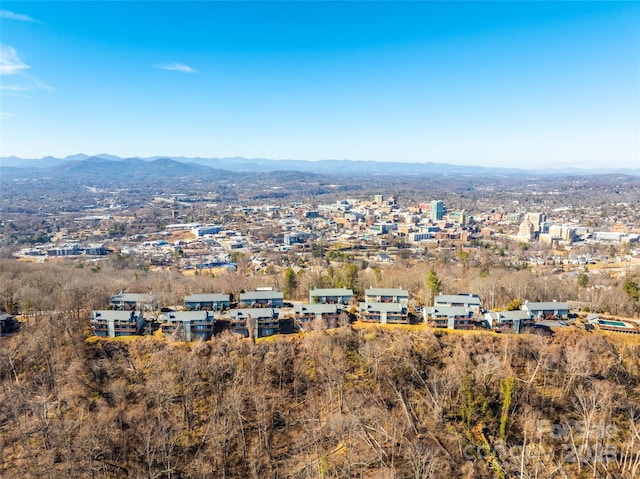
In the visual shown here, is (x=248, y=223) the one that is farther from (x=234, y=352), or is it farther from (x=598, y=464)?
(x=598, y=464)

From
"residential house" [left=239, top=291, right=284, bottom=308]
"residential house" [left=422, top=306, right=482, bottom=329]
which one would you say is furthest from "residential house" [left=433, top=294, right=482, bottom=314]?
"residential house" [left=239, top=291, right=284, bottom=308]

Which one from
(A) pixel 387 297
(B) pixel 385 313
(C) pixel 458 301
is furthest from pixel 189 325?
(C) pixel 458 301

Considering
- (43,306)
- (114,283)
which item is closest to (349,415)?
(43,306)

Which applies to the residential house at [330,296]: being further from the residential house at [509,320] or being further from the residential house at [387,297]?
the residential house at [509,320]

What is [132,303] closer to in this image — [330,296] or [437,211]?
[330,296]

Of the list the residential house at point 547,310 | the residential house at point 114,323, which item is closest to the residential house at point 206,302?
the residential house at point 114,323

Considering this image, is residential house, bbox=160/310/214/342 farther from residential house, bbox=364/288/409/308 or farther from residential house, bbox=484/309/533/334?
residential house, bbox=484/309/533/334
